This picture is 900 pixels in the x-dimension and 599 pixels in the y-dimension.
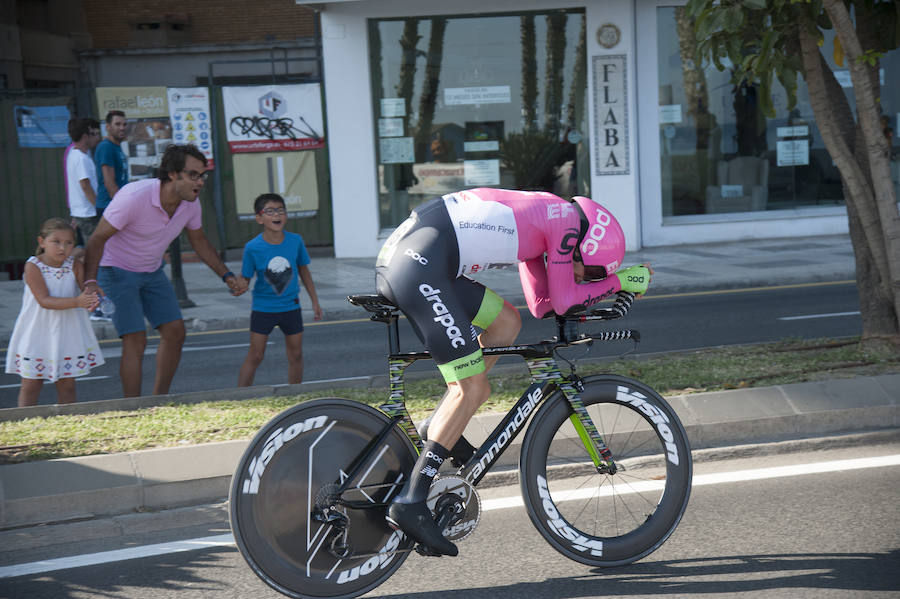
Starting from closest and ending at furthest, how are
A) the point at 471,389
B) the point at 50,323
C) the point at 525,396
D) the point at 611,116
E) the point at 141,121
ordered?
the point at 471,389 → the point at 525,396 → the point at 50,323 → the point at 141,121 → the point at 611,116

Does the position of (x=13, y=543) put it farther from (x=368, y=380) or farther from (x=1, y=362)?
(x=1, y=362)

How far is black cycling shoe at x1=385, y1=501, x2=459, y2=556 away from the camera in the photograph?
3832 mm

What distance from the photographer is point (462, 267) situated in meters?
3.96

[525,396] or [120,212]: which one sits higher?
[120,212]

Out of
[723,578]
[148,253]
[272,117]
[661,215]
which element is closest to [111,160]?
[148,253]

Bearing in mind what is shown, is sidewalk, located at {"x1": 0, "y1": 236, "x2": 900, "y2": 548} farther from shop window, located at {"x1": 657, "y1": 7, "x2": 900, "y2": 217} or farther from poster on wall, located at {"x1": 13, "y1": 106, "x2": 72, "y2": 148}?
shop window, located at {"x1": 657, "y1": 7, "x2": 900, "y2": 217}

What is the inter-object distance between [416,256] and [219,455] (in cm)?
210

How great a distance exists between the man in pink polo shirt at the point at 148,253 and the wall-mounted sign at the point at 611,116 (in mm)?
11027

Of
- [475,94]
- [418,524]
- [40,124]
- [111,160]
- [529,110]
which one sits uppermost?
[475,94]

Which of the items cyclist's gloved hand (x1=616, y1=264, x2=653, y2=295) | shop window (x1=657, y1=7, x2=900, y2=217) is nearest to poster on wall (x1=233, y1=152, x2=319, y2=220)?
shop window (x1=657, y1=7, x2=900, y2=217)

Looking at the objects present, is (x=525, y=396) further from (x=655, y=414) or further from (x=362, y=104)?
(x=362, y=104)

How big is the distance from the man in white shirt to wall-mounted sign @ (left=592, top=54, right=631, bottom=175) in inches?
335

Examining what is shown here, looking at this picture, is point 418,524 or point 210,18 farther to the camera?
point 210,18

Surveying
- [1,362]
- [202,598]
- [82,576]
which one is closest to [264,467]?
[202,598]
